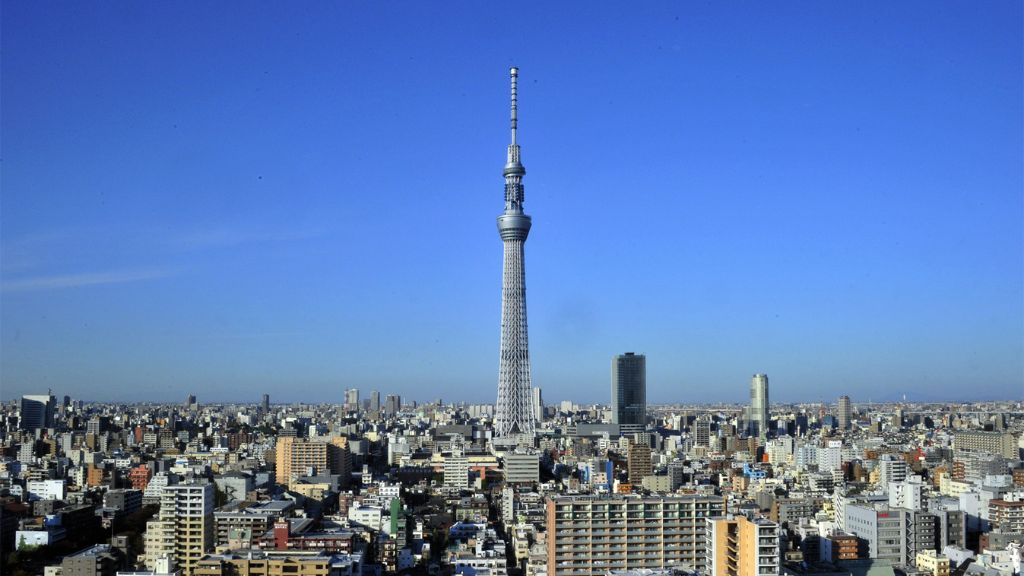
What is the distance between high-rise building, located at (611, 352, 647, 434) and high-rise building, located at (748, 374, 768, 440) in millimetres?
4109

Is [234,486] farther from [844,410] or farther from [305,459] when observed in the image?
[844,410]

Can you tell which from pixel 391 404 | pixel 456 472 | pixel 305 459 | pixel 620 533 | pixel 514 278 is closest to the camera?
pixel 620 533

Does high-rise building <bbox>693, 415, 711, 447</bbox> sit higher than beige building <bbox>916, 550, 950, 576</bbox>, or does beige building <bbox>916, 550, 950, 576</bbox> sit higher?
beige building <bbox>916, 550, 950, 576</bbox>

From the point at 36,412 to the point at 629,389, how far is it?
2026 centimetres

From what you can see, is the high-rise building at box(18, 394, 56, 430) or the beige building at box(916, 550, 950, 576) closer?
the beige building at box(916, 550, 950, 576)

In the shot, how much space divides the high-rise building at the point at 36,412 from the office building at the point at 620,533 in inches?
1058

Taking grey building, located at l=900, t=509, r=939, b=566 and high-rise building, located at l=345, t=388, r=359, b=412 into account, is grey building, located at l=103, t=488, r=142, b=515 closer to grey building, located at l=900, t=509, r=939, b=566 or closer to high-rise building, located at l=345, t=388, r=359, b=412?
grey building, located at l=900, t=509, r=939, b=566

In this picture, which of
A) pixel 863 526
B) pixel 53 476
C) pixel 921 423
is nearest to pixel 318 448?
pixel 53 476

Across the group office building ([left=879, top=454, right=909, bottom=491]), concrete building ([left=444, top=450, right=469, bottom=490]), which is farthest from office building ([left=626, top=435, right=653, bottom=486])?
office building ([left=879, top=454, right=909, bottom=491])

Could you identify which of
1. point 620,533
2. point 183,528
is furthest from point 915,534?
point 183,528

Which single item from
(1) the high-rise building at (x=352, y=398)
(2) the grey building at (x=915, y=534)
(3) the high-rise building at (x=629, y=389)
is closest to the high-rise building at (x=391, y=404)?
(1) the high-rise building at (x=352, y=398)

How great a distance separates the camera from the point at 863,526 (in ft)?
37.7

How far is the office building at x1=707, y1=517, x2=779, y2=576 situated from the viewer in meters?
7.66

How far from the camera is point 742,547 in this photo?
309 inches
